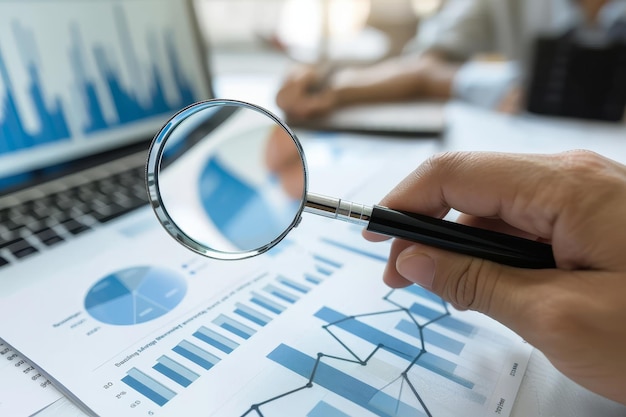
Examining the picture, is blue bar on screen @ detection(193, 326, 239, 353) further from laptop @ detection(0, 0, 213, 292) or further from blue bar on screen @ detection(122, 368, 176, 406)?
laptop @ detection(0, 0, 213, 292)

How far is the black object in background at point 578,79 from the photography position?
2.80 feet

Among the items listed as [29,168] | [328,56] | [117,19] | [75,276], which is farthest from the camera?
[328,56]

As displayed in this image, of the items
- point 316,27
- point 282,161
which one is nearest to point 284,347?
point 282,161

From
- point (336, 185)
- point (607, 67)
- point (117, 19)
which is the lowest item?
point (336, 185)

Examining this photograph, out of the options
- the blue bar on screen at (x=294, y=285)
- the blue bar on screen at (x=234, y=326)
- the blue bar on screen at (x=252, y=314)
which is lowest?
the blue bar on screen at (x=294, y=285)

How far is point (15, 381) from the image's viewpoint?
1.15 ft

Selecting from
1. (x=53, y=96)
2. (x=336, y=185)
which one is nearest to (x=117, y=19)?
(x=53, y=96)

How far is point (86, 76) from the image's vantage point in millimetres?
667

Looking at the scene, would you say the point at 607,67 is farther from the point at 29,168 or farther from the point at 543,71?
the point at 29,168

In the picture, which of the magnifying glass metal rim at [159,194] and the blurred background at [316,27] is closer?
the magnifying glass metal rim at [159,194]

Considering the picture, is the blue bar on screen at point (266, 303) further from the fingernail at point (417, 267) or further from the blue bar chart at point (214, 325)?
the fingernail at point (417, 267)

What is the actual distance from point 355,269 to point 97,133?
0.43 meters

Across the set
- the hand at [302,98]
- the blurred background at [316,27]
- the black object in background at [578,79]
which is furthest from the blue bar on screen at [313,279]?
the blurred background at [316,27]

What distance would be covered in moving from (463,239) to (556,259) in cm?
7
